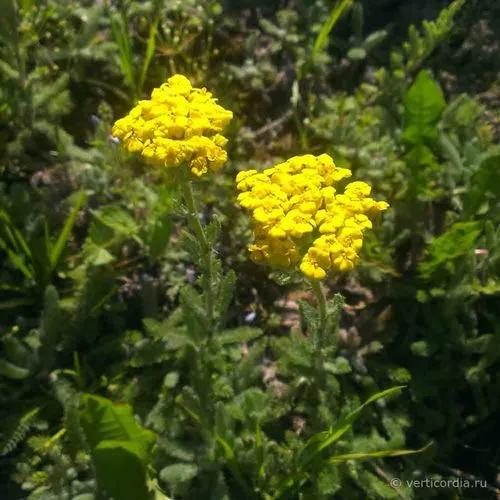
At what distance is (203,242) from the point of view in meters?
2.42

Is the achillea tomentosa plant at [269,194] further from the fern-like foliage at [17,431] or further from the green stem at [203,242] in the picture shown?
the fern-like foliage at [17,431]

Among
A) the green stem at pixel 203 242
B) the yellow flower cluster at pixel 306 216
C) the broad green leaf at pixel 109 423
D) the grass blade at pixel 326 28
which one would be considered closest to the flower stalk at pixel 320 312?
the yellow flower cluster at pixel 306 216

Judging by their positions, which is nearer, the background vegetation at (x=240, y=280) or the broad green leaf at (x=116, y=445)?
the broad green leaf at (x=116, y=445)

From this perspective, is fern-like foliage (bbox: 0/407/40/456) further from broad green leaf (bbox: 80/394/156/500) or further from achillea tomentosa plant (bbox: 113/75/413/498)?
achillea tomentosa plant (bbox: 113/75/413/498)

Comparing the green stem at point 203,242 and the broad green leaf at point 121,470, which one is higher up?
the green stem at point 203,242

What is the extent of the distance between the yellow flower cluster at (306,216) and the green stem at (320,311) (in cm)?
12

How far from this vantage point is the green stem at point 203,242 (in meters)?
2.29

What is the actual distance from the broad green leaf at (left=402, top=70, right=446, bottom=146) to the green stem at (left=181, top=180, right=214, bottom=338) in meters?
1.50

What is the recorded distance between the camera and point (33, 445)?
3049 millimetres

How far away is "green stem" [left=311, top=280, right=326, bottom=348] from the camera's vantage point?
93.4 inches

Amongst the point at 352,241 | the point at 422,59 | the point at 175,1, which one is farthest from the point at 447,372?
the point at 175,1

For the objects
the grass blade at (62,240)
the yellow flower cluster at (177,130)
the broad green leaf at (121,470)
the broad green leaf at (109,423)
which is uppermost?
the yellow flower cluster at (177,130)

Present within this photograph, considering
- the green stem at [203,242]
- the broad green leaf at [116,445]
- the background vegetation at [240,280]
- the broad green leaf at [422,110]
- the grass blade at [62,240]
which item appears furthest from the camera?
the broad green leaf at [422,110]

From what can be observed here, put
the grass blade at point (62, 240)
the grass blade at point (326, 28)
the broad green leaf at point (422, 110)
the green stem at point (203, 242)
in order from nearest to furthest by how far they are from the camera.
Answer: the green stem at point (203, 242)
the grass blade at point (62, 240)
the broad green leaf at point (422, 110)
the grass blade at point (326, 28)
